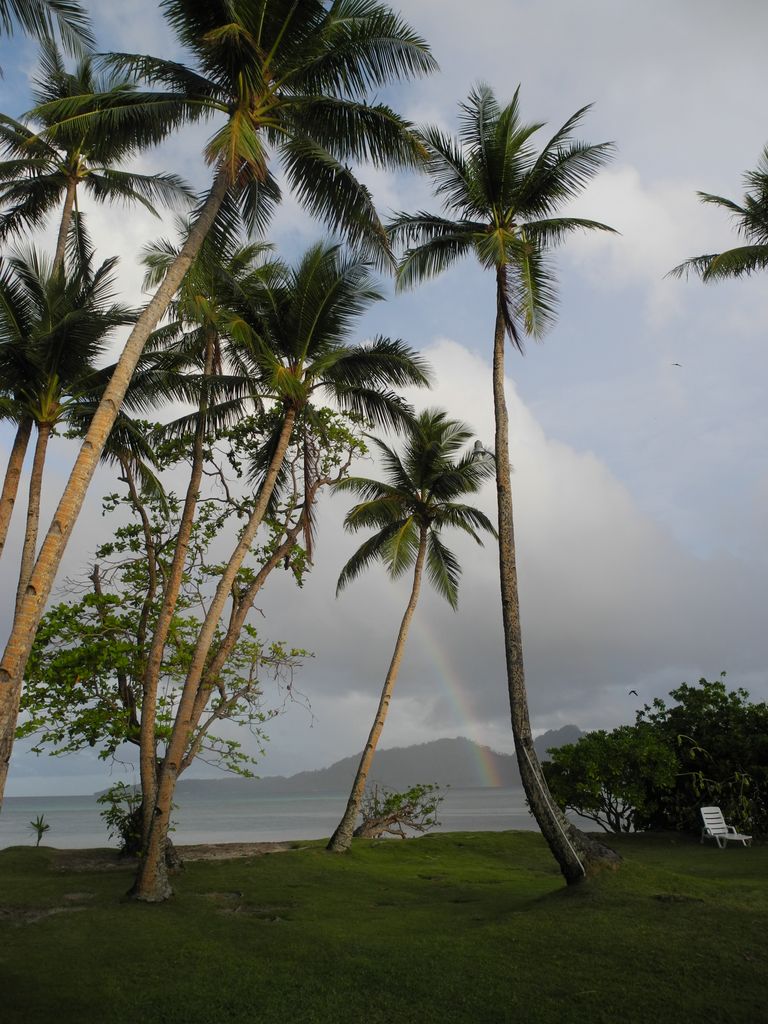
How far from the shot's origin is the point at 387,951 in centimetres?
796

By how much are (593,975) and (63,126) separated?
12.0 metres

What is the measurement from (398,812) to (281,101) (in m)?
16.9

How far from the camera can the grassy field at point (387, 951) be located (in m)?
6.34

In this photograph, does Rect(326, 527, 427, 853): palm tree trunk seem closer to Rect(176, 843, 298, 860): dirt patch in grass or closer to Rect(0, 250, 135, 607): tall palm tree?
Rect(176, 843, 298, 860): dirt patch in grass

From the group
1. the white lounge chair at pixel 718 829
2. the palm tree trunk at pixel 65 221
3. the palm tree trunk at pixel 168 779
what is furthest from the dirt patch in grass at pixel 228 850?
the palm tree trunk at pixel 65 221

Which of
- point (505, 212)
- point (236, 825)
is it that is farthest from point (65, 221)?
point (236, 825)

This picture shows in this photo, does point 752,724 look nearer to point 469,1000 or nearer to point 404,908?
point 404,908

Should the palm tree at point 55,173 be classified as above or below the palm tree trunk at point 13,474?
above

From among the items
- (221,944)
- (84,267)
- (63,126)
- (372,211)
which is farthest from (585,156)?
(221,944)

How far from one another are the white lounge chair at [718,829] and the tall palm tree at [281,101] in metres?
14.1

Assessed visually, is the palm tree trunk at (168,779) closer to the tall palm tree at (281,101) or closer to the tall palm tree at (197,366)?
the tall palm tree at (197,366)

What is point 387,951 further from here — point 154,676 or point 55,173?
point 55,173

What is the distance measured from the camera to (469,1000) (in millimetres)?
6520

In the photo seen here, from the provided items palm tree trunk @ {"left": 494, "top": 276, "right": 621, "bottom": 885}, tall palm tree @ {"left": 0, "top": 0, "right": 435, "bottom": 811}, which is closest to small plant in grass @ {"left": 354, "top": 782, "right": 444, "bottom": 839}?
palm tree trunk @ {"left": 494, "top": 276, "right": 621, "bottom": 885}
